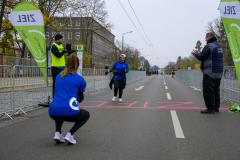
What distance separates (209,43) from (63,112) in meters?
4.77

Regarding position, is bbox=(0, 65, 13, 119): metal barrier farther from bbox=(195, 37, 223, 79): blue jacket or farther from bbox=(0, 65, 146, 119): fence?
bbox=(195, 37, 223, 79): blue jacket

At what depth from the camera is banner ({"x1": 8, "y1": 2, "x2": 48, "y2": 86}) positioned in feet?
24.3

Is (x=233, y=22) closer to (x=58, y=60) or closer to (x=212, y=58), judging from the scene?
(x=212, y=58)

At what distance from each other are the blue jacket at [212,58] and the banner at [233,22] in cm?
79

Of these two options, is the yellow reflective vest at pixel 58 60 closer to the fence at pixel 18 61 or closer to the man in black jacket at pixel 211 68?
the man in black jacket at pixel 211 68

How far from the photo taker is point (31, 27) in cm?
755

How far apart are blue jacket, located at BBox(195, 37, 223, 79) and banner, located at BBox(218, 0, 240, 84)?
0.79 metres

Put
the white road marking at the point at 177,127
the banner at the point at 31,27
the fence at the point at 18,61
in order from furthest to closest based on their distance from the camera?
1. the fence at the point at 18,61
2. the banner at the point at 31,27
3. the white road marking at the point at 177,127

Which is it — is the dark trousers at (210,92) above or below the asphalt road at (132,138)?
above

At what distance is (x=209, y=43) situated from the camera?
21.4 feet

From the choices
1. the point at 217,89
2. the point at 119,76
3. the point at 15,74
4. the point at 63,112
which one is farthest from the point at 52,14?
the point at 63,112

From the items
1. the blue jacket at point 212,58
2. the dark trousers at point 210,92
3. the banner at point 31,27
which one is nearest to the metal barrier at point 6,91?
the banner at point 31,27

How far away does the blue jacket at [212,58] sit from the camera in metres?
6.45

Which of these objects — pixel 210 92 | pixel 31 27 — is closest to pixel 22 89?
pixel 31 27
